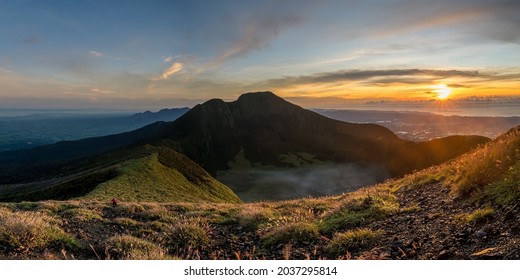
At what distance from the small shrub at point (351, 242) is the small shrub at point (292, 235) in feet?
3.43

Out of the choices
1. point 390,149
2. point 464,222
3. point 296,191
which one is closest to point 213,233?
point 464,222

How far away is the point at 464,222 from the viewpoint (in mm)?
6867

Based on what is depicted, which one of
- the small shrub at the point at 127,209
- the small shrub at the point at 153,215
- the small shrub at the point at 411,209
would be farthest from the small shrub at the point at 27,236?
the small shrub at the point at 411,209

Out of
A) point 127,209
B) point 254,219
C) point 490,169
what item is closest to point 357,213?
point 254,219

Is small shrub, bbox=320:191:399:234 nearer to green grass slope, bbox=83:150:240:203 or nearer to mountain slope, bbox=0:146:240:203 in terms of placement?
mountain slope, bbox=0:146:240:203

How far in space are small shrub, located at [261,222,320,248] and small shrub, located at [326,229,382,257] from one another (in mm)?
1044

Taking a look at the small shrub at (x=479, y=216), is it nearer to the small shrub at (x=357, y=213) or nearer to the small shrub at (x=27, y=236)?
the small shrub at (x=357, y=213)

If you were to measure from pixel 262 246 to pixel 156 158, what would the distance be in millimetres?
66335

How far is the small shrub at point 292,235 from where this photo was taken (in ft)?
27.5

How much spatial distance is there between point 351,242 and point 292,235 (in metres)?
1.80

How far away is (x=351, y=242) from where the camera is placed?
7.23 meters

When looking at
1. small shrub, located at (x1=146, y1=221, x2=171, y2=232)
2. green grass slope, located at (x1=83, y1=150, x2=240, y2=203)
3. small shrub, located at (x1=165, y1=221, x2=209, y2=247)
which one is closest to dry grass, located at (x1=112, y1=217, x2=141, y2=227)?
small shrub, located at (x1=146, y1=221, x2=171, y2=232)

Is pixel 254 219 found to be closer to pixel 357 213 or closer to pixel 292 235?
pixel 292 235
